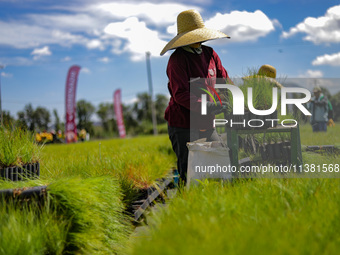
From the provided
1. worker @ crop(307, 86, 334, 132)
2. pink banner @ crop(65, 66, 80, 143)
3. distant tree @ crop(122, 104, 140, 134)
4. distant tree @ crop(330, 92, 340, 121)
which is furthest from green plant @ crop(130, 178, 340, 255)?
distant tree @ crop(122, 104, 140, 134)

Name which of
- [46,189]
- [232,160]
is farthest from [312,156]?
[46,189]

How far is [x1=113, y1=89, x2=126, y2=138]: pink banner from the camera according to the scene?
29938mm

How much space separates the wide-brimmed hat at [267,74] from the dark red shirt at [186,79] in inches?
17.2

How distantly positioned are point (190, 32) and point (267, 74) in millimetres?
1029

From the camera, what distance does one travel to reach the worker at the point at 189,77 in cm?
343

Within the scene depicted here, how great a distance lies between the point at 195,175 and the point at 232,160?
377 millimetres

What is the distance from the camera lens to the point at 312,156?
142 inches

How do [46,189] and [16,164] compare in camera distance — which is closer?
[46,189]

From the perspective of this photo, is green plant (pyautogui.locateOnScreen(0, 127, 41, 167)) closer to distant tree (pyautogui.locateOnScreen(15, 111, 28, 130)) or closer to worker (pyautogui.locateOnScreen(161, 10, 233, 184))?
distant tree (pyautogui.locateOnScreen(15, 111, 28, 130))

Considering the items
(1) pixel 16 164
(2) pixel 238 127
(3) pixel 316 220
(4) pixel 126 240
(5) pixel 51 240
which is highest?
(2) pixel 238 127

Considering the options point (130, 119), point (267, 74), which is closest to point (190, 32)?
point (267, 74)

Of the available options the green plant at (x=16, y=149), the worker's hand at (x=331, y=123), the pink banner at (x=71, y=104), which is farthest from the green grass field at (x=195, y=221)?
the pink banner at (x=71, y=104)

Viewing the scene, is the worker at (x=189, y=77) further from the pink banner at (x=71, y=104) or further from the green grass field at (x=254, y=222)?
the pink banner at (x=71, y=104)

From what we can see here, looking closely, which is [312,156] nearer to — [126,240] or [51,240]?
[126,240]
